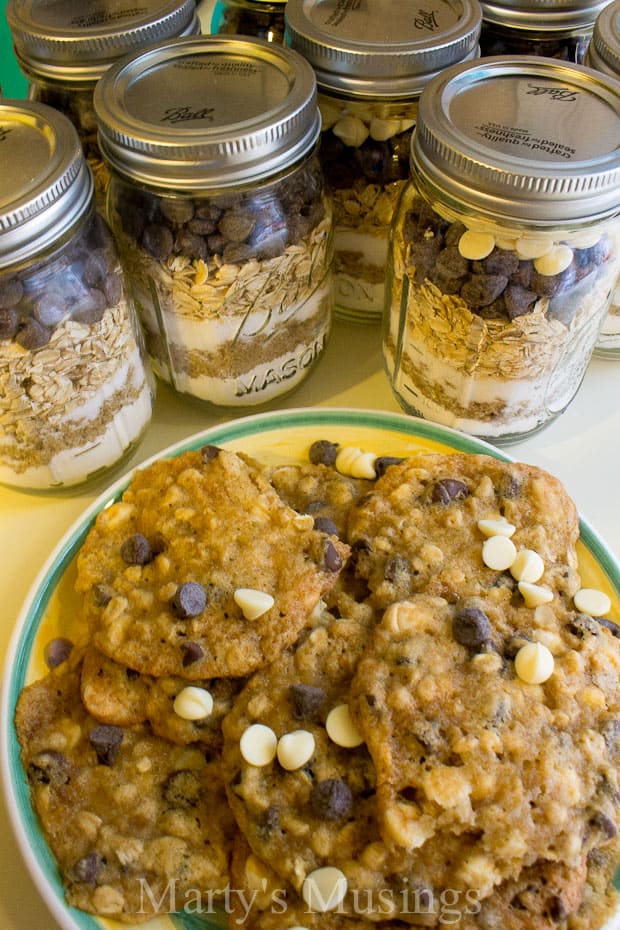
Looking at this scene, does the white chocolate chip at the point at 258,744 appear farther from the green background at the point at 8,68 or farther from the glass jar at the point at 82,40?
the green background at the point at 8,68

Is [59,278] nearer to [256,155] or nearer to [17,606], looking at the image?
[256,155]

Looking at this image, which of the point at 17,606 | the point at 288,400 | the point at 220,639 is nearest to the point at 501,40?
the point at 288,400

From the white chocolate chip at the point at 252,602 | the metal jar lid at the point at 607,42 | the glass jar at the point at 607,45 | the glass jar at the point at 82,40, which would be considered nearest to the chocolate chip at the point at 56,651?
the white chocolate chip at the point at 252,602

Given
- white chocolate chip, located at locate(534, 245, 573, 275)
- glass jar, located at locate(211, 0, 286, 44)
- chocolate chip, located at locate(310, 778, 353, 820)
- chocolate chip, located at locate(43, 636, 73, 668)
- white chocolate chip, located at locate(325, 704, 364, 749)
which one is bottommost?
chocolate chip, located at locate(43, 636, 73, 668)

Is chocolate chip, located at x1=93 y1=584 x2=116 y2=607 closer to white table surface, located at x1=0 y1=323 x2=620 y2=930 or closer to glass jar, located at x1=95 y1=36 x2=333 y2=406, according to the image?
white table surface, located at x1=0 y1=323 x2=620 y2=930

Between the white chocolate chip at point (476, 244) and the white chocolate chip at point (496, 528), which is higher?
the white chocolate chip at point (476, 244)
